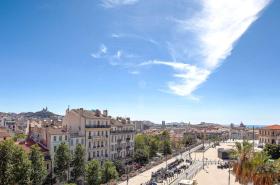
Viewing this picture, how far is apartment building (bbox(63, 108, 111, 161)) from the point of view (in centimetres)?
8294

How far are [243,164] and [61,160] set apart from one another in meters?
39.6

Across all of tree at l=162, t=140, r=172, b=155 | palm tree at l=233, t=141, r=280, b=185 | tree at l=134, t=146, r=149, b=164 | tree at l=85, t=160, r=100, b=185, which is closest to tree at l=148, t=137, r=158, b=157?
tree at l=134, t=146, r=149, b=164

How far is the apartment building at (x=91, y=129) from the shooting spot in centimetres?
8294

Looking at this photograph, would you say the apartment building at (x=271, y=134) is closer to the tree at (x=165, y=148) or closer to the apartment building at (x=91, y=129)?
the tree at (x=165, y=148)

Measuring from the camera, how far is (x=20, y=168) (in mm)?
52406

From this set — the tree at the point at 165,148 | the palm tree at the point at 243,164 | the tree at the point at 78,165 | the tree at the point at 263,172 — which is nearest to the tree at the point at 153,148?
the tree at the point at 165,148

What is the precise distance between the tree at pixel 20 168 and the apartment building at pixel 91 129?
25478 mm

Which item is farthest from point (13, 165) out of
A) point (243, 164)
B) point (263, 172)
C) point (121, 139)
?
point (121, 139)

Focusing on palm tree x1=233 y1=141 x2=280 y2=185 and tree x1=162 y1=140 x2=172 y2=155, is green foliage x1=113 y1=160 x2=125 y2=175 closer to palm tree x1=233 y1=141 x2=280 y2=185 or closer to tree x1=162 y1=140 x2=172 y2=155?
tree x1=162 y1=140 x2=172 y2=155

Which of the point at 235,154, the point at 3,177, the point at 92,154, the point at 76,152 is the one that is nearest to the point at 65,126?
the point at 92,154

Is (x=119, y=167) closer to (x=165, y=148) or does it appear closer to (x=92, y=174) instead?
(x=92, y=174)

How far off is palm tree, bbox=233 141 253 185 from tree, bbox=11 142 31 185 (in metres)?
30.0

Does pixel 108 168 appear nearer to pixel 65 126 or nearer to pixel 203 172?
pixel 65 126

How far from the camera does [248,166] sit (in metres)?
36.9
